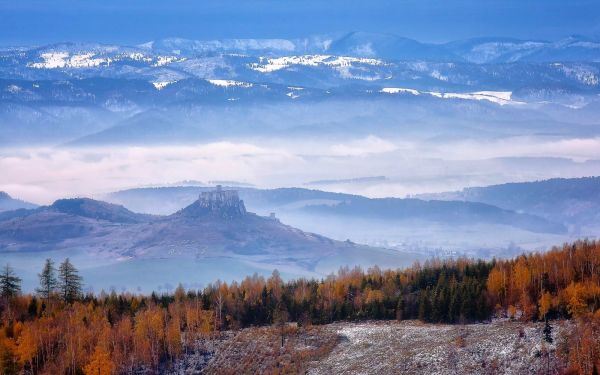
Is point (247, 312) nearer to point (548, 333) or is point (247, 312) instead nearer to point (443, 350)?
point (443, 350)

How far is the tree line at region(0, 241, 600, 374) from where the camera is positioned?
16400cm

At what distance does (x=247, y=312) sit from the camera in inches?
7539

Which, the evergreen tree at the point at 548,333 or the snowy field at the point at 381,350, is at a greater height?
the evergreen tree at the point at 548,333

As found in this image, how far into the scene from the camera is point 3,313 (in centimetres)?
18662

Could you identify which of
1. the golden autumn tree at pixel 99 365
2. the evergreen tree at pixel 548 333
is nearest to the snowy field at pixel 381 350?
the evergreen tree at pixel 548 333

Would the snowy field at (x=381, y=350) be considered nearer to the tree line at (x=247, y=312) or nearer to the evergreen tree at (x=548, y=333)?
the evergreen tree at (x=548, y=333)

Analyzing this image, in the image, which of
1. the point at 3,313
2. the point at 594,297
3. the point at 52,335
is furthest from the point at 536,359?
the point at 3,313

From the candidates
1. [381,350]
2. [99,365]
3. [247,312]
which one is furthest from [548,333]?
[99,365]

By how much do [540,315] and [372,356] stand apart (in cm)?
2668

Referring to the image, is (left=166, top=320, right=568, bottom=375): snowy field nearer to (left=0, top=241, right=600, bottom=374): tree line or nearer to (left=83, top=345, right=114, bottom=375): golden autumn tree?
(left=0, top=241, right=600, bottom=374): tree line

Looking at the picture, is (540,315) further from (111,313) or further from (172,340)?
(111,313)

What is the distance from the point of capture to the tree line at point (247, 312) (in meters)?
164

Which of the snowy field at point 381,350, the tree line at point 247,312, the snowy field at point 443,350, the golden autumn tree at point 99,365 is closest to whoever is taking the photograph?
the snowy field at point 443,350

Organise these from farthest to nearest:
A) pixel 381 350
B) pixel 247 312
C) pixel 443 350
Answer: pixel 247 312
pixel 381 350
pixel 443 350
